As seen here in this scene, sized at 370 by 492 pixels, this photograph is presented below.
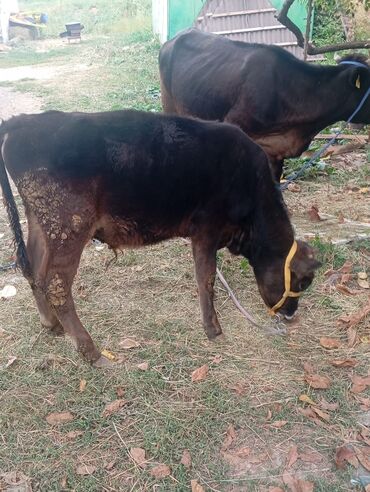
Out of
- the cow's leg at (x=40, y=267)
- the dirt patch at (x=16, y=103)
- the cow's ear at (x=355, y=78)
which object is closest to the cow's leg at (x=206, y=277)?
the cow's leg at (x=40, y=267)

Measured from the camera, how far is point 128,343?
13.7 ft

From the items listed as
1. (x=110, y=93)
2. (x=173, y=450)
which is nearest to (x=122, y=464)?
(x=173, y=450)

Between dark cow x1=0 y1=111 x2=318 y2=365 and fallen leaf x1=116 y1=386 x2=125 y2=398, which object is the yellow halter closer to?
dark cow x1=0 y1=111 x2=318 y2=365

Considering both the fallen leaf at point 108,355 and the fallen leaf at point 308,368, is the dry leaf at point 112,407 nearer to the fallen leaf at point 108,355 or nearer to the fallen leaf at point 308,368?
the fallen leaf at point 108,355

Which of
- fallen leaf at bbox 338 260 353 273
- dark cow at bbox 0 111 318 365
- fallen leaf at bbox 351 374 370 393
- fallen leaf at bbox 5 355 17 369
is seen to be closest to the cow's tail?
dark cow at bbox 0 111 318 365

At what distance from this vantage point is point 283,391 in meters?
3.68

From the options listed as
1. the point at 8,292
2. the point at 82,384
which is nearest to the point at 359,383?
the point at 82,384

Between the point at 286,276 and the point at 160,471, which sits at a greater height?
the point at 286,276

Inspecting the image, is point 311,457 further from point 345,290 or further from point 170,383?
point 345,290

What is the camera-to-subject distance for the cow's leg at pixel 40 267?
3.72m

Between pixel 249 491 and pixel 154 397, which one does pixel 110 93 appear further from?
pixel 249 491

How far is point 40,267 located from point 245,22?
9.38 meters

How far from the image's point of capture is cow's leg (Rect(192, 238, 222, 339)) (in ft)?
13.2

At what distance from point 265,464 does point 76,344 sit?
1.61 meters
